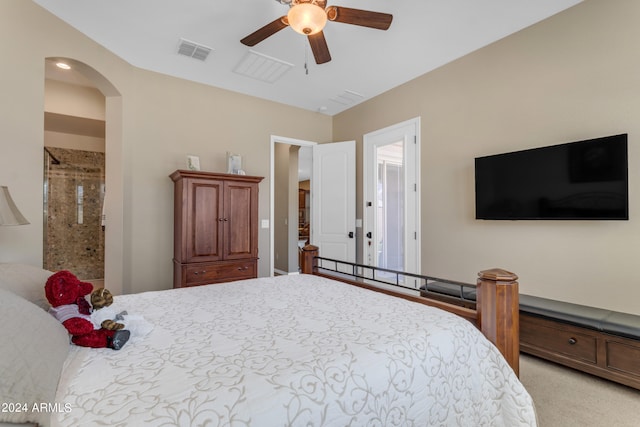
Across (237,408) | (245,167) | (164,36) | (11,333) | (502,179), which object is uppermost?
(164,36)

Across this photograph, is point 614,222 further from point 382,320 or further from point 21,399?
point 21,399

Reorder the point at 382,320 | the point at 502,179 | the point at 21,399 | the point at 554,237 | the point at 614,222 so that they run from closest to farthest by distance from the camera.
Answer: the point at 21,399, the point at 382,320, the point at 614,222, the point at 554,237, the point at 502,179

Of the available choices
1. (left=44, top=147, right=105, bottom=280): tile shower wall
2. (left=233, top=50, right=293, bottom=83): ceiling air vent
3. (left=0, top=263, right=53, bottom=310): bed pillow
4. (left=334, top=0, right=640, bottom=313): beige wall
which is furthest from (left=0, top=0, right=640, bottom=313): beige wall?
(left=44, top=147, right=105, bottom=280): tile shower wall

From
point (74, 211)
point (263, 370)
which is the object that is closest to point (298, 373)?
point (263, 370)

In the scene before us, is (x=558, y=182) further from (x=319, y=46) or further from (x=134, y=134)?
(x=134, y=134)

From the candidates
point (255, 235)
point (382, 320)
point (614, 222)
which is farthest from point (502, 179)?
point (255, 235)

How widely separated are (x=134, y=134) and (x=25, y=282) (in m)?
2.47

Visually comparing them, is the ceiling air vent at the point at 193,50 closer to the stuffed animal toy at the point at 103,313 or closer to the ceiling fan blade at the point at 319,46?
the ceiling fan blade at the point at 319,46

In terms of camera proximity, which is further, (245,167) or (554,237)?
(245,167)

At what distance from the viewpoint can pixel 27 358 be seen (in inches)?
29.6

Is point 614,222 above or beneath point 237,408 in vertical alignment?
above

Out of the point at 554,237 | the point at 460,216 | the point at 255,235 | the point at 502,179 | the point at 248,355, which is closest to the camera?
the point at 248,355

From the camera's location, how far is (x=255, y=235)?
3.62 m

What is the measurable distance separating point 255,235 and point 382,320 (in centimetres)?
253
